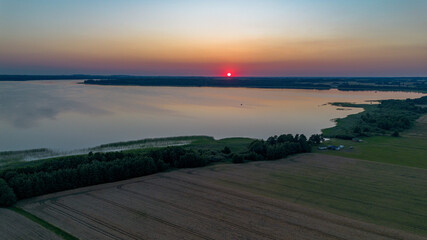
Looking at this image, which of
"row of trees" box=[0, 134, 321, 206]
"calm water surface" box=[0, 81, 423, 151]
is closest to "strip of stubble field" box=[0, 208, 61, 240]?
"row of trees" box=[0, 134, 321, 206]

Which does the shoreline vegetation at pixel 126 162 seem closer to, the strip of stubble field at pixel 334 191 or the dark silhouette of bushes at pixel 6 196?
the dark silhouette of bushes at pixel 6 196

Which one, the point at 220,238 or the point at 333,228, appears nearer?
the point at 220,238

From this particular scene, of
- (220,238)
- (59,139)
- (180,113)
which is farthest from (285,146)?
(180,113)

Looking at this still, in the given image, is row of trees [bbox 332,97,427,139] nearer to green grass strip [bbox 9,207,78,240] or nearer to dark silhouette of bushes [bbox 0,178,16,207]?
green grass strip [bbox 9,207,78,240]

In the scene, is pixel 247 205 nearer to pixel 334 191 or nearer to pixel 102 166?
pixel 334 191

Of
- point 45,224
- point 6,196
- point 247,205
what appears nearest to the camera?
point 45,224

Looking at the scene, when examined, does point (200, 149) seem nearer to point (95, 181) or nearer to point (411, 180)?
point (95, 181)

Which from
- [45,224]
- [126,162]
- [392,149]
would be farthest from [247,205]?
[392,149]
